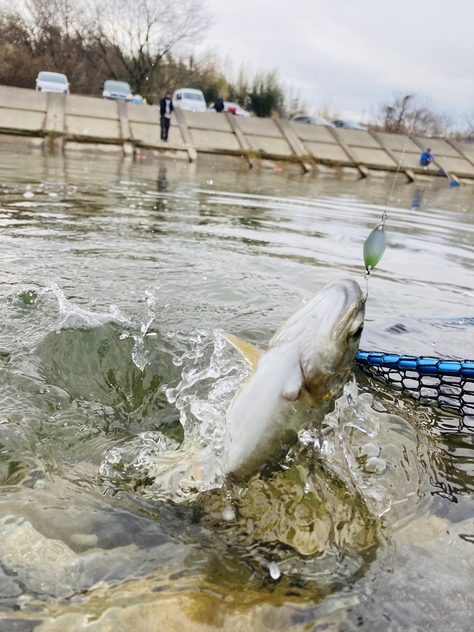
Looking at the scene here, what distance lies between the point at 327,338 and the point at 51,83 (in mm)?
30561

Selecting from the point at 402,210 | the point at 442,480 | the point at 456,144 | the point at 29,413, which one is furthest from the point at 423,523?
the point at 456,144

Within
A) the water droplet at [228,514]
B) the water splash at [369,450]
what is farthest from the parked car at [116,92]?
the water droplet at [228,514]

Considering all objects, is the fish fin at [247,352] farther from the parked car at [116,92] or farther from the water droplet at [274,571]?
the parked car at [116,92]

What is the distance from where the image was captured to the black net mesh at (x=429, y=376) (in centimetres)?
291

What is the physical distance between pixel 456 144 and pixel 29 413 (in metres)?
28.5

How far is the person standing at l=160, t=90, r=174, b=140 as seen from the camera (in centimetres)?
2058

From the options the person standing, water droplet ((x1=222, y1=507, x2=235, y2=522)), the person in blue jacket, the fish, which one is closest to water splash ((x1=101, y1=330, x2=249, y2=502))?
the fish

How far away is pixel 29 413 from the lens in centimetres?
272

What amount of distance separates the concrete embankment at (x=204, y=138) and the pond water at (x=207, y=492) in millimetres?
15810

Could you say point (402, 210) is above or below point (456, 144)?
below

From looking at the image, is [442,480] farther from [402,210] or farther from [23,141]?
[23,141]

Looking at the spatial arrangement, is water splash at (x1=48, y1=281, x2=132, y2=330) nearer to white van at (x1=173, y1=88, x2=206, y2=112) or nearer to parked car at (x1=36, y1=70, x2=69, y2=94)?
parked car at (x1=36, y1=70, x2=69, y2=94)

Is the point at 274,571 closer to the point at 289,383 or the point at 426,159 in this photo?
the point at 289,383

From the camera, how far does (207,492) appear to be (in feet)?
7.40
